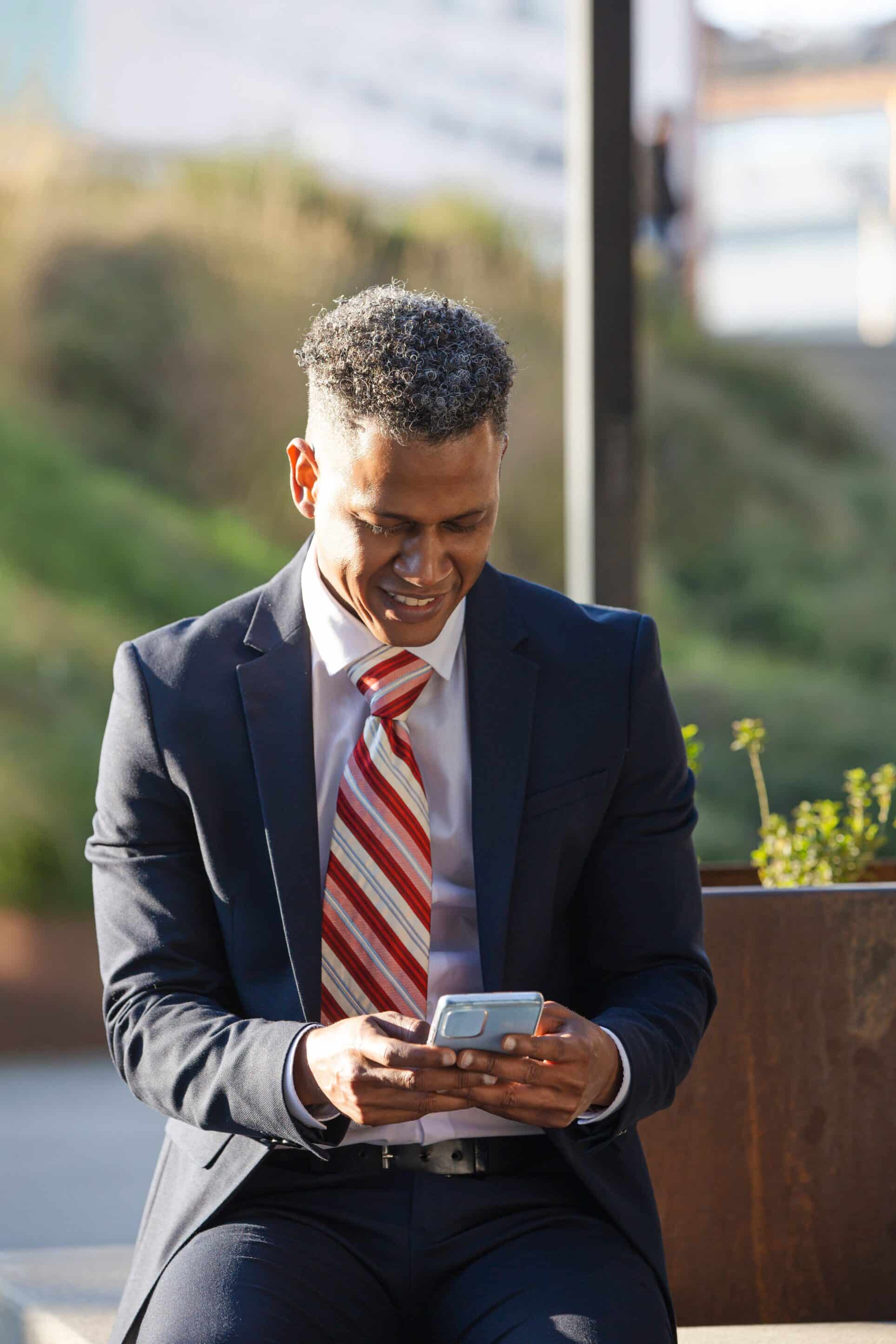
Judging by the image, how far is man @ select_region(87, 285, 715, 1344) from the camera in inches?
63.2

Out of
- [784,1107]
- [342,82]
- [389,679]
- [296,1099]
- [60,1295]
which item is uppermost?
[342,82]

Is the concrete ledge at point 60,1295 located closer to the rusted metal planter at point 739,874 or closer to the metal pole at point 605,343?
the rusted metal planter at point 739,874

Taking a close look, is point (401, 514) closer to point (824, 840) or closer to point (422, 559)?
point (422, 559)

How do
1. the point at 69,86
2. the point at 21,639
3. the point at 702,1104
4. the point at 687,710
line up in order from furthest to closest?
the point at 687,710, the point at 69,86, the point at 21,639, the point at 702,1104

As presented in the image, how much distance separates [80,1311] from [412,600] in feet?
3.83

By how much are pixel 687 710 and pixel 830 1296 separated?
6573 millimetres

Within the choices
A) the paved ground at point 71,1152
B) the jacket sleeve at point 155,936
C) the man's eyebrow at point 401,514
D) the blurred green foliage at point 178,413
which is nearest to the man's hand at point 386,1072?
the jacket sleeve at point 155,936

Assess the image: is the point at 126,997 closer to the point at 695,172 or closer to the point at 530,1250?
the point at 530,1250

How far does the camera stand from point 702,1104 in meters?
2.16

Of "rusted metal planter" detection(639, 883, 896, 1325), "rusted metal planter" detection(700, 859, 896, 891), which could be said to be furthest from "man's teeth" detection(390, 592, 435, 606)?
"rusted metal planter" detection(700, 859, 896, 891)

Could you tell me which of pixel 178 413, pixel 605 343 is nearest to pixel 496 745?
pixel 605 343

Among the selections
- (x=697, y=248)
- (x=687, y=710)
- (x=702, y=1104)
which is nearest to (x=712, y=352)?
(x=697, y=248)

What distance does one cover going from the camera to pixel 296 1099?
1.57 meters

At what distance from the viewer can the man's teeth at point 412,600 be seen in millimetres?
1688
